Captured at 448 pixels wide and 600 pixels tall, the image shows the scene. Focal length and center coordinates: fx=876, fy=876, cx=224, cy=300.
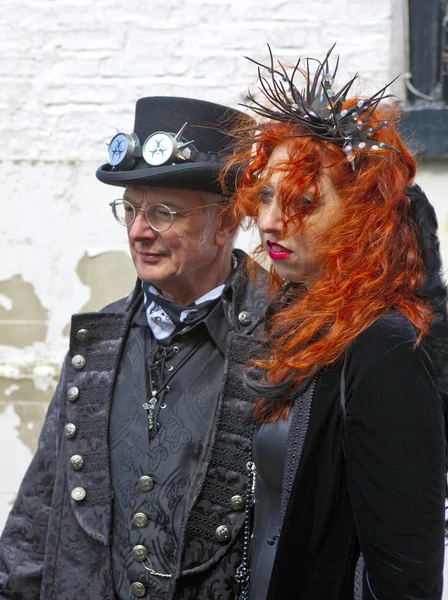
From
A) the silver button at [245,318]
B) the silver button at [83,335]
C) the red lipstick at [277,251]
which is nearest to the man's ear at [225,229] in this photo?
the silver button at [245,318]

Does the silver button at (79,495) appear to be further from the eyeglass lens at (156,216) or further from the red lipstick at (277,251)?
the red lipstick at (277,251)

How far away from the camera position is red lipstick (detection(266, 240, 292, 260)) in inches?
73.3

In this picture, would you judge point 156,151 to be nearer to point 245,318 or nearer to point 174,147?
point 174,147

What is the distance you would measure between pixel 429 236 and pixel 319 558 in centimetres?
68

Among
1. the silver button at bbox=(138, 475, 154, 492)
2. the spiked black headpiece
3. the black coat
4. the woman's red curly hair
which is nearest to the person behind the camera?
the black coat

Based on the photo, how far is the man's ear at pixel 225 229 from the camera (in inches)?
101

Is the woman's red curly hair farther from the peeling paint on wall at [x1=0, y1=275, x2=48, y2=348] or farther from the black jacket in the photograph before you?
the peeling paint on wall at [x1=0, y1=275, x2=48, y2=348]

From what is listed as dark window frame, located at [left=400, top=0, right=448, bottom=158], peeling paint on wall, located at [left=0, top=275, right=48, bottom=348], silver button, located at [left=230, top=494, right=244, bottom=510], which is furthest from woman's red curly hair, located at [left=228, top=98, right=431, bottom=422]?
peeling paint on wall, located at [left=0, top=275, right=48, bottom=348]

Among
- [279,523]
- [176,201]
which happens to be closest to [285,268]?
[279,523]

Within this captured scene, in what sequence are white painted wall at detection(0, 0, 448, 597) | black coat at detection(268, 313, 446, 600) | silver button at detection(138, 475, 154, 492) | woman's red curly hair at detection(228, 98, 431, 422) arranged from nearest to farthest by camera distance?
1. black coat at detection(268, 313, 446, 600)
2. woman's red curly hair at detection(228, 98, 431, 422)
3. silver button at detection(138, 475, 154, 492)
4. white painted wall at detection(0, 0, 448, 597)

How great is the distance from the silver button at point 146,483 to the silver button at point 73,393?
331 millimetres

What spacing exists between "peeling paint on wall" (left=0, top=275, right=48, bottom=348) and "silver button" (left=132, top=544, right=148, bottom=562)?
2082mm

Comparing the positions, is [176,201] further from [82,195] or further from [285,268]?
[82,195]

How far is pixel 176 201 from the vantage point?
2498 millimetres
